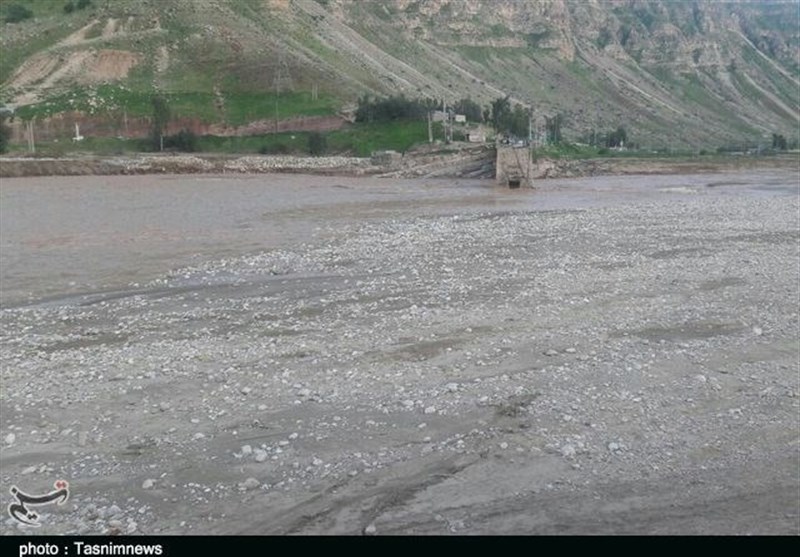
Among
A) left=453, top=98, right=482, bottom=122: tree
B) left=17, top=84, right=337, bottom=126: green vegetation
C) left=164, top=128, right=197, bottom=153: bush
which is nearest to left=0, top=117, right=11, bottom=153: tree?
left=17, top=84, right=337, bottom=126: green vegetation

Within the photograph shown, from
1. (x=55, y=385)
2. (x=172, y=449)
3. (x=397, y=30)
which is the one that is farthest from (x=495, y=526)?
(x=397, y=30)

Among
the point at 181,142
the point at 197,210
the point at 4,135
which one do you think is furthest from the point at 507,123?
the point at 197,210

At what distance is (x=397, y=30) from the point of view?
19925 centimetres

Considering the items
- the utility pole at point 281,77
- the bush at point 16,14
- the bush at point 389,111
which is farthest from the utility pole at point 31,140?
the bush at point 16,14

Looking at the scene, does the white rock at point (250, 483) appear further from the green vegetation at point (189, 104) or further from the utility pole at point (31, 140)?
the green vegetation at point (189, 104)

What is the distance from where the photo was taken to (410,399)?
11.9 m

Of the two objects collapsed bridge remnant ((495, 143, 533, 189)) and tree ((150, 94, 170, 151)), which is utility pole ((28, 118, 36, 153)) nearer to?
tree ((150, 94, 170, 151))

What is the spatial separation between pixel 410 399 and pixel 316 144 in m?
90.7

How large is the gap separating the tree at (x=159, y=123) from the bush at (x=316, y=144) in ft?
62.8

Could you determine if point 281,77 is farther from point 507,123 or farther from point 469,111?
point 507,123

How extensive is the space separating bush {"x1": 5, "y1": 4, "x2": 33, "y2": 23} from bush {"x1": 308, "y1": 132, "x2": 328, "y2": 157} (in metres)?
74.3

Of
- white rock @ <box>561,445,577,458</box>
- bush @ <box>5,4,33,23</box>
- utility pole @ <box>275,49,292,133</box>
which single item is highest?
bush @ <box>5,4,33,23</box>

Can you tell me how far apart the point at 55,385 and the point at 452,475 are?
697cm

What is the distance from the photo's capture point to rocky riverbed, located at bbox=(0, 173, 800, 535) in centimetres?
868
